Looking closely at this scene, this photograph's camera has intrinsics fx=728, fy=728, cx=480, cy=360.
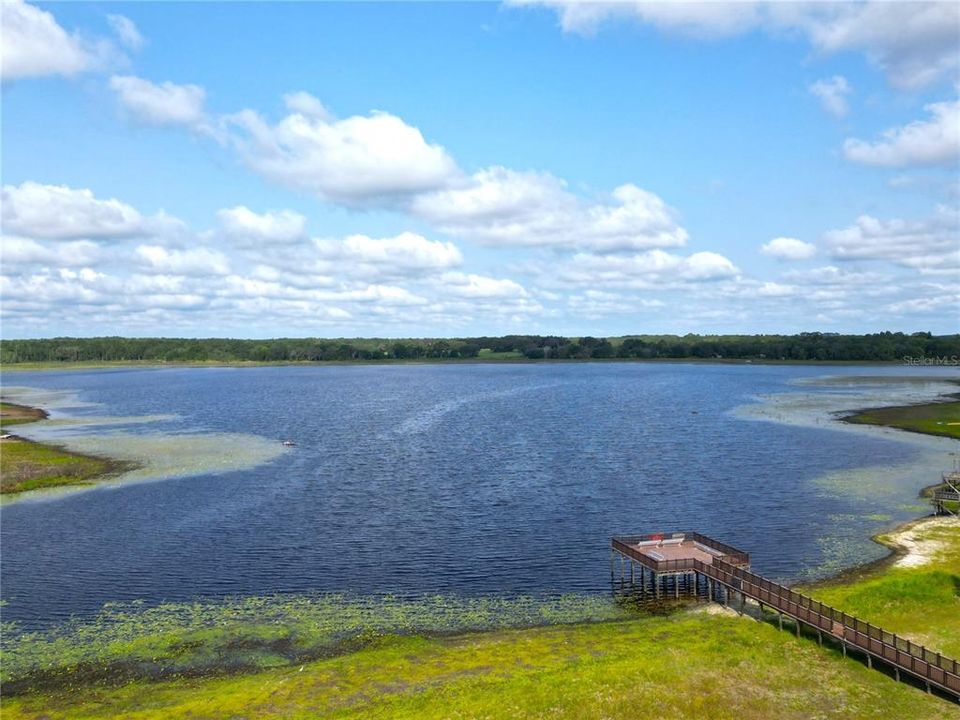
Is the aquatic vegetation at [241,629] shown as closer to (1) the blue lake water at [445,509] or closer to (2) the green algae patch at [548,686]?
(2) the green algae patch at [548,686]

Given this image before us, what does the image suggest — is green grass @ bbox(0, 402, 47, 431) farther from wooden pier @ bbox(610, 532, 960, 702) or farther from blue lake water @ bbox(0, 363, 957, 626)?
wooden pier @ bbox(610, 532, 960, 702)

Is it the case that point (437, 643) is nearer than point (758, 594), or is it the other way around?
point (437, 643)

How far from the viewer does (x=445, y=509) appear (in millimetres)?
82125

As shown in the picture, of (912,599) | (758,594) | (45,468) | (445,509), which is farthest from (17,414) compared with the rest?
(912,599)

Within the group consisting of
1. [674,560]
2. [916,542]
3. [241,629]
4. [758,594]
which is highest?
[674,560]

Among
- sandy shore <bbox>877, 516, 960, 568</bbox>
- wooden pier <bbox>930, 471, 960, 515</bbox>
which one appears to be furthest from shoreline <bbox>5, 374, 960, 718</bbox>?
wooden pier <bbox>930, 471, 960, 515</bbox>

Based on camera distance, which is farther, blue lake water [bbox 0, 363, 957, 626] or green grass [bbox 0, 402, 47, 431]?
green grass [bbox 0, 402, 47, 431]

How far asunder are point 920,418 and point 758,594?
382ft

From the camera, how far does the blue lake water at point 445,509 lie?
60906 mm

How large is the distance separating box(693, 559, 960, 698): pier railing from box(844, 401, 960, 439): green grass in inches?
3603

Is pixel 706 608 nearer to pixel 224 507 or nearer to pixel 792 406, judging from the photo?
pixel 224 507

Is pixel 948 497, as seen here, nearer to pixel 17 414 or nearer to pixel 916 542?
pixel 916 542

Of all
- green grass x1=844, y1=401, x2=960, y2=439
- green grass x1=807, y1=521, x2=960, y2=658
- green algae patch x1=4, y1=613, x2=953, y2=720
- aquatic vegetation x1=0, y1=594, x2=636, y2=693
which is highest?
green grass x1=844, y1=401, x2=960, y2=439

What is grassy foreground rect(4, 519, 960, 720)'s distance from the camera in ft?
122
